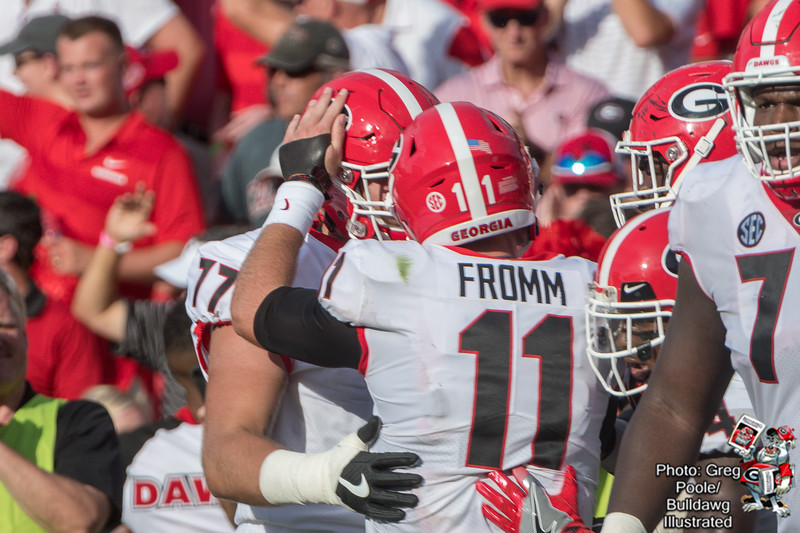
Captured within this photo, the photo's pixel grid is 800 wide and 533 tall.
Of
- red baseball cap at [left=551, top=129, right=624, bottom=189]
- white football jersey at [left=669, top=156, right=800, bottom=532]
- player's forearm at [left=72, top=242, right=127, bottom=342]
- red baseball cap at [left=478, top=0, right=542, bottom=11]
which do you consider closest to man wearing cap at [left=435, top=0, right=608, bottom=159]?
red baseball cap at [left=478, top=0, right=542, bottom=11]

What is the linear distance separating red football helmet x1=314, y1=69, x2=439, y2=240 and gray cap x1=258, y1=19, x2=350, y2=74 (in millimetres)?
3082

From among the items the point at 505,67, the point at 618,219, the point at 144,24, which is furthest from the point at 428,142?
the point at 144,24

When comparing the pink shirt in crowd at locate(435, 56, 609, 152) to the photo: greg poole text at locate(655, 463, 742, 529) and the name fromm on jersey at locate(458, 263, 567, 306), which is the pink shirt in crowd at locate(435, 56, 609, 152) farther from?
the name fromm on jersey at locate(458, 263, 567, 306)

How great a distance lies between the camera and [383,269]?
2889 millimetres

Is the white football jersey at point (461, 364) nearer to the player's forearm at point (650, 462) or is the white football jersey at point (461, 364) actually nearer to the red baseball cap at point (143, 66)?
the player's forearm at point (650, 462)

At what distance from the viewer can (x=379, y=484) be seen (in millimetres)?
2859

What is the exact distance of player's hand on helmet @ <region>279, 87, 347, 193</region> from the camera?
3.49 meters

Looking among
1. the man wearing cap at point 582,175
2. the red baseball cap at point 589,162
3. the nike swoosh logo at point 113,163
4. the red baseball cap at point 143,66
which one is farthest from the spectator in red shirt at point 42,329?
the red baseball cap at point 589,162

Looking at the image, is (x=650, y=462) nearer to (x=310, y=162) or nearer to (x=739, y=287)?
(x=739, y=287)

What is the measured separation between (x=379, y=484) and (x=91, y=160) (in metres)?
4.58

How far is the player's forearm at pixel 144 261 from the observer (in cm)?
661

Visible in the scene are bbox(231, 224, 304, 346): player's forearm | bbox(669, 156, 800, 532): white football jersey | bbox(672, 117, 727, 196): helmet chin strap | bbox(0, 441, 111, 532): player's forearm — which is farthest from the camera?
bbox(0, 441, 111, 532): player's forearm

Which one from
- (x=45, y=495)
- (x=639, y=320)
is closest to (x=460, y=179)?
(x=639, y=320)

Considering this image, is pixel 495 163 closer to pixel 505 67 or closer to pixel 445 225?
pixel 445 225
